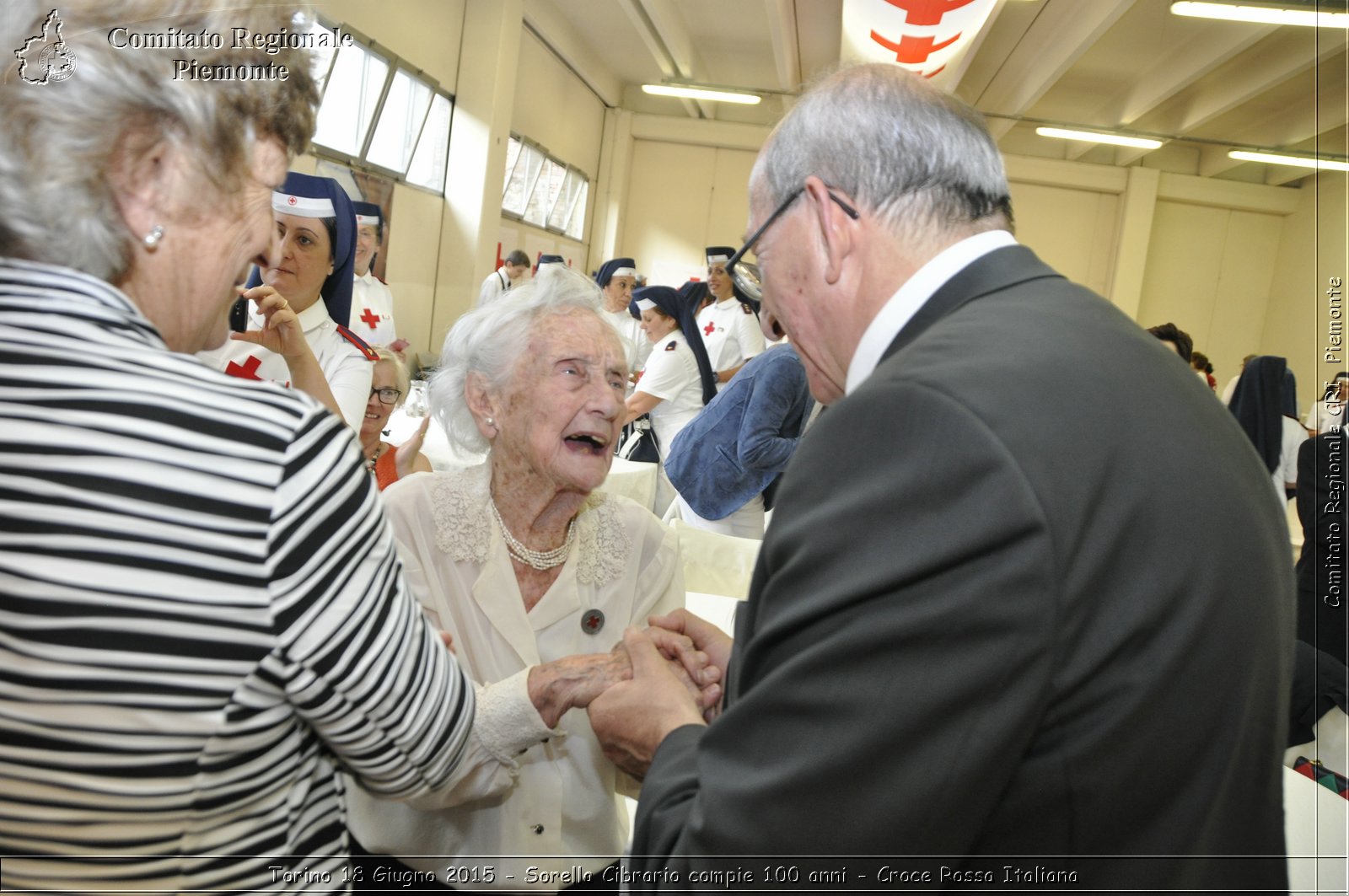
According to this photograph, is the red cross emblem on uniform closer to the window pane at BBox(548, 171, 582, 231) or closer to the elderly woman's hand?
the elderly woman's hand

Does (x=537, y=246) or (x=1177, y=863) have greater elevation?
(x=537, y=246)

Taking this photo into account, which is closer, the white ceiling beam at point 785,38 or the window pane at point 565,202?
the white ceiling beam at point 785,38

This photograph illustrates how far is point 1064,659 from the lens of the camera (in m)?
0.82

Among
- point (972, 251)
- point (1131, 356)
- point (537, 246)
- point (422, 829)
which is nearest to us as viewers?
point (1131, 356)

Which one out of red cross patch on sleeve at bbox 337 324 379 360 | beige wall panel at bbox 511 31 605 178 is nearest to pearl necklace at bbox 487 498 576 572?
red cross patch on sleeve at bbox 337 324 379 360

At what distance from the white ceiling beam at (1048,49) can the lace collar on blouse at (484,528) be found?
678 centimetres

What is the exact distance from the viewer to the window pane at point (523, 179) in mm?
12188

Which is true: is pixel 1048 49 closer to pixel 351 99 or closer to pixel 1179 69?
pixel 1179 69

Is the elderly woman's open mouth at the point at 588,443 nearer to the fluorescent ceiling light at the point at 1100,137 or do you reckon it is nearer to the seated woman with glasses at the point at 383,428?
the seated woman with glasses at the point at 383,428

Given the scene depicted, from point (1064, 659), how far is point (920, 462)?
21cm

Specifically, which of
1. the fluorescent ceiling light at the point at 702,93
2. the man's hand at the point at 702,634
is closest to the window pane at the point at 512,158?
the fluorescent ceiling light at the point at 702,93

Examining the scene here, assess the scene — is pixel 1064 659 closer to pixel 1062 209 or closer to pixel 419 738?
pixel 419 738

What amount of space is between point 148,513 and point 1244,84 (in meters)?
13.9

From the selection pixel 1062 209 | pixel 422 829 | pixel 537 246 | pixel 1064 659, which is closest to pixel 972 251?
pixel 1064 659
